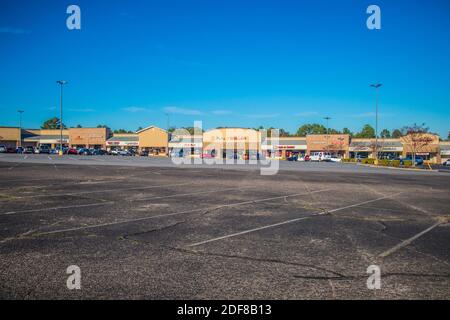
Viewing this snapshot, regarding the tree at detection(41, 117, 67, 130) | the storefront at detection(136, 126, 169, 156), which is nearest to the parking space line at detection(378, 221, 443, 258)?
the storefront at detection(136, 126, 169, 156)

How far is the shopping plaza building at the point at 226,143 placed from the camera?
7288 cm

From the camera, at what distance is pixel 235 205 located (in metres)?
9.65

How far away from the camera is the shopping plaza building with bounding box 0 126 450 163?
239ft

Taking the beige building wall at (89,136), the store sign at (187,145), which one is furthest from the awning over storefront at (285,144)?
the beige building wall at (89,136)

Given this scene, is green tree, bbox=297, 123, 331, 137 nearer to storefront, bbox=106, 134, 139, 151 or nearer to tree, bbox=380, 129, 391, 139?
tree, bbox=380, 129, 391, 139

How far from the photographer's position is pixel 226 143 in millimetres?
74438

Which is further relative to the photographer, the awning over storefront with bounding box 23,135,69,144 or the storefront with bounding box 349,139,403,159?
the awning over storefront with bounding box 23,135,69,144

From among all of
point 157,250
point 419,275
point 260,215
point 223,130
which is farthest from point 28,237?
point 223,130

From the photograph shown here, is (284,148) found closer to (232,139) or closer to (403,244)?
(232,139)

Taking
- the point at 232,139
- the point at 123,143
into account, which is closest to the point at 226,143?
the point at 232,139

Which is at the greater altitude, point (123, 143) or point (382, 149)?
point (123, 143)

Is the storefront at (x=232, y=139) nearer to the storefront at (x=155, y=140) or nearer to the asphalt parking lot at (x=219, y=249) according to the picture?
the storefront at (x=155, y=140)

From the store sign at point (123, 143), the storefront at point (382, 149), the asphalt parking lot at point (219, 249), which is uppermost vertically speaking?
the store sign at point (123, 143)
